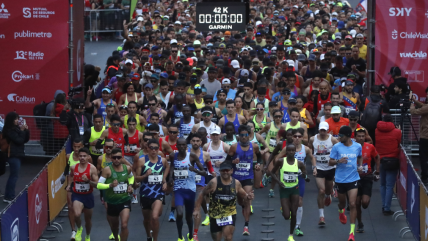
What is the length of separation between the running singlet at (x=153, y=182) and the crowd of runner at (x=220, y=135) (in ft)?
0.06

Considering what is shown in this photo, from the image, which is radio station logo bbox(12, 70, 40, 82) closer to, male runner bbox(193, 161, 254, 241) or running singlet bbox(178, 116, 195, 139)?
running singlet bbox(178, 116, 195, 139)

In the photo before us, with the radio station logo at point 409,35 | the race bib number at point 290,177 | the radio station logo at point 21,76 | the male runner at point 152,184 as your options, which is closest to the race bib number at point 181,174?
the male runner at point 152,184

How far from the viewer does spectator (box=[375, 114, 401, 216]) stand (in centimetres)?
1406

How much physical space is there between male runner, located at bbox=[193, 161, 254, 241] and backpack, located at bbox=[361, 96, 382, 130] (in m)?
5.26

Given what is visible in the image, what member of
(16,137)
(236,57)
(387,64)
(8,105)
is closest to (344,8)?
(236,57)

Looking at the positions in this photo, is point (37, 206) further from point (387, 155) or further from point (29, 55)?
point (387, 155)

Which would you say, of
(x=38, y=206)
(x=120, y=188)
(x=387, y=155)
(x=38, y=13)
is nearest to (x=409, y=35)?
(x=387, y=155)

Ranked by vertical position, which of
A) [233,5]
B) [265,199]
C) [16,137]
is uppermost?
[233,5]

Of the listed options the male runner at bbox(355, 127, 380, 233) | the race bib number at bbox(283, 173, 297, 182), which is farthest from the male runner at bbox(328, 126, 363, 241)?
the race bib number at bbox(283, 173, 297, 182)

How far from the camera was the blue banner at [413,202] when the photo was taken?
12.1 metres

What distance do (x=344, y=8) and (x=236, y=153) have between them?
21991 millimetres

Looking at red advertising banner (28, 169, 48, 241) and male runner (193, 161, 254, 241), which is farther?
red advertising banner (28, 169, 48, 241)

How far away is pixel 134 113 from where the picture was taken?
1556 cm

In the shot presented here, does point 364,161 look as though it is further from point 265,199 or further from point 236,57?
point 236,57
